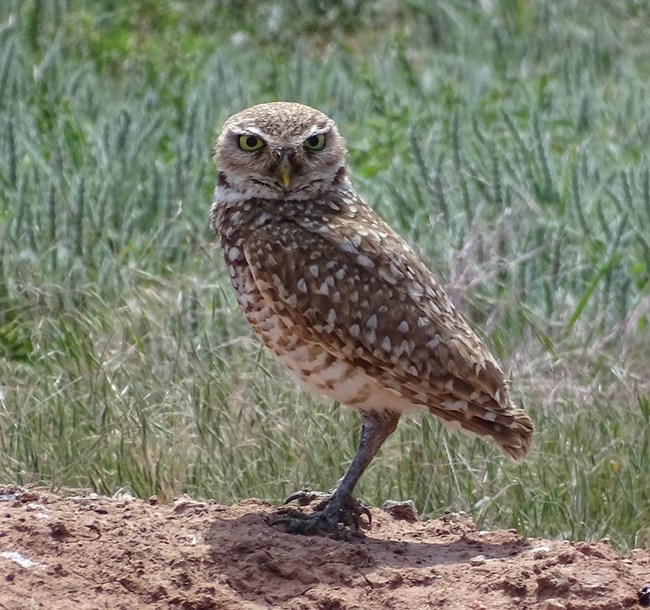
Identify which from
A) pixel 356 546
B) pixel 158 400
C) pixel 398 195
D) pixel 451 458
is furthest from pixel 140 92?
pixel 356 546

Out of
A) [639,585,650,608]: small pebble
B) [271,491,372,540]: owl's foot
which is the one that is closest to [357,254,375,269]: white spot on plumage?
[271,491,372,540]: owl's foot

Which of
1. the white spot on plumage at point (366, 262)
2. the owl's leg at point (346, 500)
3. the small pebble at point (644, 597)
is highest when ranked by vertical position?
the white spot on plumage at point (366, 262)

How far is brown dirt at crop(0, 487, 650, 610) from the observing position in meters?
4.45

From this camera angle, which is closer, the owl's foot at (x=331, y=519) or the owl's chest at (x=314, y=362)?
the owl's foot at (x=331, y=519)

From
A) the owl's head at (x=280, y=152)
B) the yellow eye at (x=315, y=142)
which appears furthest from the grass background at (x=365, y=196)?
the yellow eye at (x=315, y=142)

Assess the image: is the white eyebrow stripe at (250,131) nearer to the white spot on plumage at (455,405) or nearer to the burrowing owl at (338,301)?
the burrowing owl at (338,301)

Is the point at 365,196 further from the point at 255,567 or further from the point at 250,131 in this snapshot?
the point at 255,567

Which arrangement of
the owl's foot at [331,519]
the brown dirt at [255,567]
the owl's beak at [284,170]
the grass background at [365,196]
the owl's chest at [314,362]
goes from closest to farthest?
1. the brown dirt at [255,567]
2. the owl's foot at [331,519]
3. the owl's chest at [314,362]
4. the owl's beak at [284,170]
5. the grass background at [365,196]

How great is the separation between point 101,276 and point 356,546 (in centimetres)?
320

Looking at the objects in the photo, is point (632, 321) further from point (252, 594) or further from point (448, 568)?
point (252, 594)

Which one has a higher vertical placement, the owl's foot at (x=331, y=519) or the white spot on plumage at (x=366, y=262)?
the white spot on plumage at (x=366, y=262)

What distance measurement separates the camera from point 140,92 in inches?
423

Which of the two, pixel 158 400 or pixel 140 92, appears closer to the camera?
pixel 158 400

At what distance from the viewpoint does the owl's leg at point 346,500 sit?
5.14m
